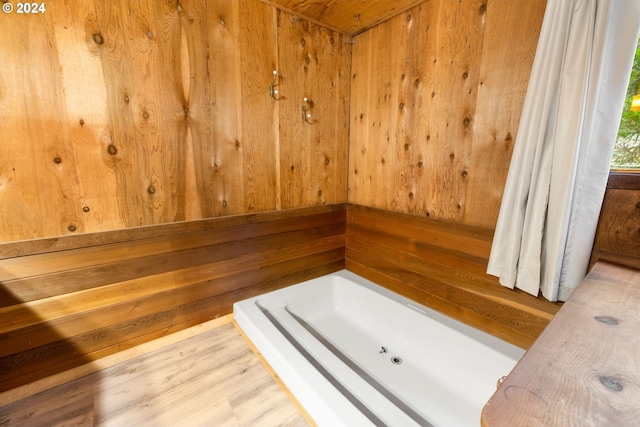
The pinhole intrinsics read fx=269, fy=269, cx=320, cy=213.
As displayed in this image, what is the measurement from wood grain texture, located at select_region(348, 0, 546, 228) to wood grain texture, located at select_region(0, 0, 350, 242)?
0.50 metres

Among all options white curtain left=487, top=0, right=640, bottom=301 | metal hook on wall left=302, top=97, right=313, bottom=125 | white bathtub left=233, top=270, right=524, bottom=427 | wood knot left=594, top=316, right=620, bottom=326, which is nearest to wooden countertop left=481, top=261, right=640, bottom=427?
wood knot left=594, top=316, right=620, bottom=326

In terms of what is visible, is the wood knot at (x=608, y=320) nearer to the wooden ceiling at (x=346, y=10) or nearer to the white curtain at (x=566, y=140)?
the white curtain at (x=566, y=140)

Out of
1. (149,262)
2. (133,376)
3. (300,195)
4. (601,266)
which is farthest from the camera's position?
(300,195)

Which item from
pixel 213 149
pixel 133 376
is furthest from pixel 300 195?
pixel 133 376

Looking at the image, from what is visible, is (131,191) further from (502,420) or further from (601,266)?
(601,266)

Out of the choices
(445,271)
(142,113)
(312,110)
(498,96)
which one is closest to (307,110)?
(312,110)

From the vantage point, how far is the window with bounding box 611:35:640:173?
1.13 meters

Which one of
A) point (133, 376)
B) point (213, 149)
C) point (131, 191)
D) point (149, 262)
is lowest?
point (133, 376)

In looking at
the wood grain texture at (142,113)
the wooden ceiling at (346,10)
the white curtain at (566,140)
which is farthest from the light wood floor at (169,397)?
the wooden ceiling at (346,10)

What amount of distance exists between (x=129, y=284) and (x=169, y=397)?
2.14 ft

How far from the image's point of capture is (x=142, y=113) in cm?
149

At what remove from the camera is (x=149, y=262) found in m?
1.60

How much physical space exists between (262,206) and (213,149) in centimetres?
52

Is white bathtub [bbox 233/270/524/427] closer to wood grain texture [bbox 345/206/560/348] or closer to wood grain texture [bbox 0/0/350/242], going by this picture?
wood grain texture [bbox 345/206/560/348]
